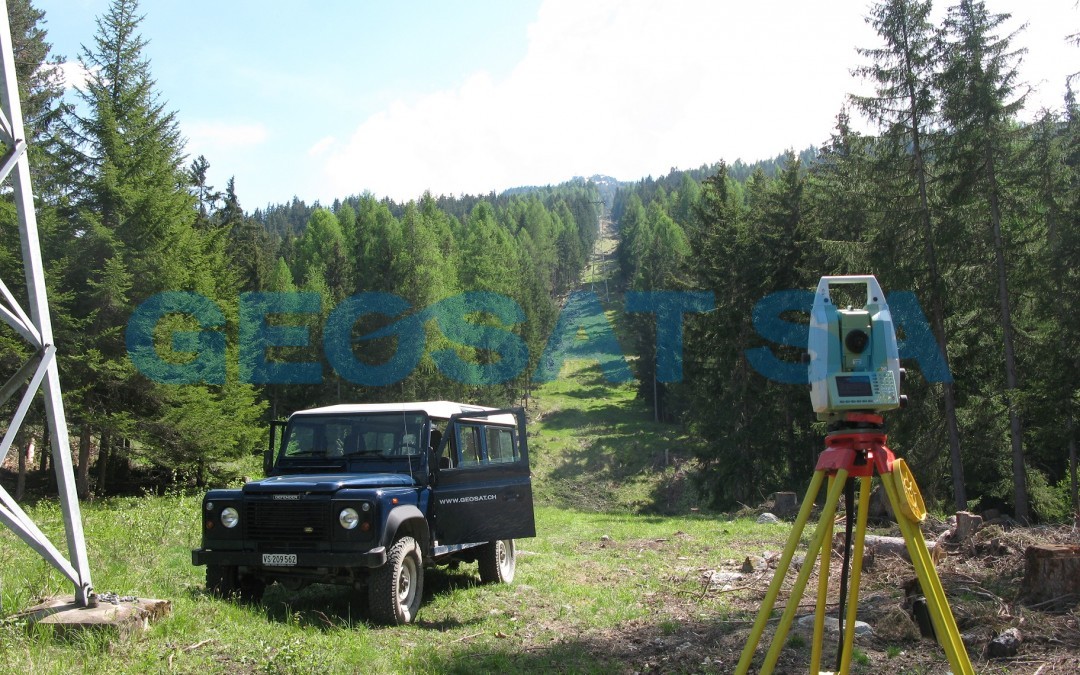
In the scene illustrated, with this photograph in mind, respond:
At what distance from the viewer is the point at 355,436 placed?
28.6 feet

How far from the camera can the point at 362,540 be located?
717 cm

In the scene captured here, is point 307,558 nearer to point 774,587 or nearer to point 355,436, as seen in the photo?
point 355,436

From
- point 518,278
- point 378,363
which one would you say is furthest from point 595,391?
point 378,363

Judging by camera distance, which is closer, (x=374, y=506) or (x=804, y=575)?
(x=804, y=575)

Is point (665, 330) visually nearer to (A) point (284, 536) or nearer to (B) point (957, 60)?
(B) point (957, 60)

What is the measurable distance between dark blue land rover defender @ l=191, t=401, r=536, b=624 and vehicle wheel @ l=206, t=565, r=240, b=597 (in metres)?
0.01

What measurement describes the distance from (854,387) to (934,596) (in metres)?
0.94

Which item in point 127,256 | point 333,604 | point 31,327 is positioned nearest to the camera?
point 31,327

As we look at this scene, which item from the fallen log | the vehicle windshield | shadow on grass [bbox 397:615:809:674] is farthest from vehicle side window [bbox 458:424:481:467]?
the fallen log

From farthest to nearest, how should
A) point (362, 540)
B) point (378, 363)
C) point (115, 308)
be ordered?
point (378, 363) < point (115, 308) < point (362, 540)

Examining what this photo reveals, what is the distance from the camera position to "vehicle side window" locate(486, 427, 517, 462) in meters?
9.62

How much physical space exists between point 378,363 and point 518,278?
22272 millimetres

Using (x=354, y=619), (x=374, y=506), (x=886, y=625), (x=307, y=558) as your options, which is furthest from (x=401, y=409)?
(x=886, y=625)

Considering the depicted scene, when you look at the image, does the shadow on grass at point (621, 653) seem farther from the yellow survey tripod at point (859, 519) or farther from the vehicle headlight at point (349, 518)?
the yellow survey tripod at point (859, 519)
